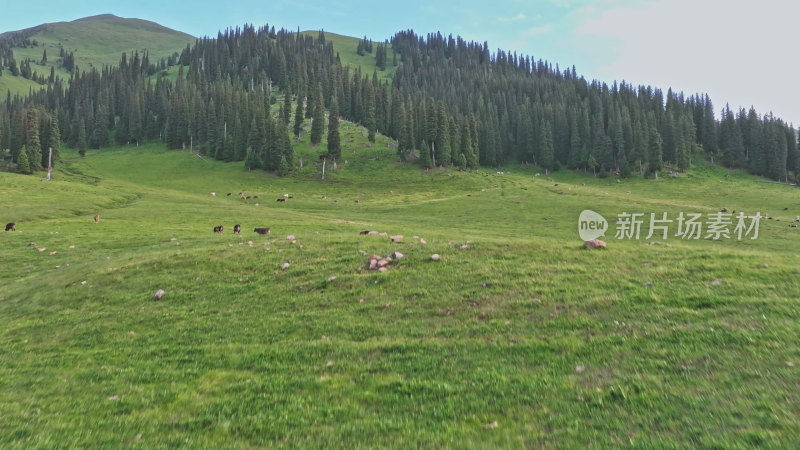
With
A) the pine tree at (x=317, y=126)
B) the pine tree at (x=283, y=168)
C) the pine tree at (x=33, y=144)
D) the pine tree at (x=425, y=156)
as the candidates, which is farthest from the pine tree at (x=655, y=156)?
the pine tree at (x=33, y=144)

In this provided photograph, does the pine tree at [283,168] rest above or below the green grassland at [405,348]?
above

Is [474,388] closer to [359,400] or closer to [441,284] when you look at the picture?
[359,400]

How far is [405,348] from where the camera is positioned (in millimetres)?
10289

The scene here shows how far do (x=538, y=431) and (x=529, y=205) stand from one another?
6278 cm

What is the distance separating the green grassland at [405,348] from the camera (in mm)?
6781

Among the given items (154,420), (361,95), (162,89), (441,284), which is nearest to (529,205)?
(441,284)

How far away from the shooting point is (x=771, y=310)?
34.3 ft

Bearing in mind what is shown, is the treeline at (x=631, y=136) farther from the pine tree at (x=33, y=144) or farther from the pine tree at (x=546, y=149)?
the pine tree at (x=33, y=144)

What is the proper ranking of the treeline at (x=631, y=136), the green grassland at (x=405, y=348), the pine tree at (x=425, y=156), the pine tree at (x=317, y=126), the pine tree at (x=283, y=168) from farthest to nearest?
the treeline at (x=631, y=136) < the pine tree at (x=317, y=126) < the pine tree at (x=425, y=156) < the pine tree at (x=283, y=168) < the green grassland at (x=405, y=348)

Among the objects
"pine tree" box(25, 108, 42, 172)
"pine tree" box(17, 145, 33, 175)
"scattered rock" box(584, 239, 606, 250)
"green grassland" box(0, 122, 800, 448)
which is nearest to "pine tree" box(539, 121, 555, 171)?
"green grassland" box(0, 122, 800, 448)

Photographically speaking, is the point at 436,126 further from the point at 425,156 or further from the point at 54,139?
the point at 54,139

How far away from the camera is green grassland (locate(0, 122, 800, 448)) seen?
6.78m

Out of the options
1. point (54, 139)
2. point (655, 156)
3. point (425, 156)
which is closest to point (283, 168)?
point (425, 156)

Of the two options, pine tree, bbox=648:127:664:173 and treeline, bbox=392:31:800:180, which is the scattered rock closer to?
treeline, bbox=392:31:800:180
